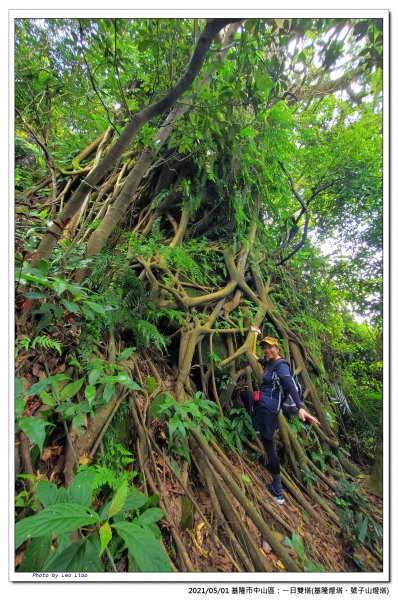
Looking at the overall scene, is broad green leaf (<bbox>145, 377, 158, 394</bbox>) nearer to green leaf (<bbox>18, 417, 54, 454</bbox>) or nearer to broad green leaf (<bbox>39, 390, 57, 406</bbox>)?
broad green leaf (<bbox>39, 390, 57, 406</bbox>)

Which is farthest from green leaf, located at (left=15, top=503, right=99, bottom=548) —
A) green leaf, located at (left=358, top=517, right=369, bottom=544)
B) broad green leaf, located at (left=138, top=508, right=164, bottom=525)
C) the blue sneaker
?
green leaf, located at (left=358, top=517, right=369, bottom=544)

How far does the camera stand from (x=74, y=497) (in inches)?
44.1

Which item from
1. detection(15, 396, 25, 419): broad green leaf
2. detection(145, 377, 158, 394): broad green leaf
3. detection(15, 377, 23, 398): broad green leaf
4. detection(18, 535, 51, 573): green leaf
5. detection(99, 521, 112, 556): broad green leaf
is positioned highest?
detection(15, 377, 23, 398): broad green leaf

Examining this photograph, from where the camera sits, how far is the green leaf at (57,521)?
93 centimetres

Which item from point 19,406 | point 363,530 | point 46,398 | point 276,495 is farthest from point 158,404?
point 363,530

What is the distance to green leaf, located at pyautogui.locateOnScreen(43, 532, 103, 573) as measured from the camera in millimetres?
1014

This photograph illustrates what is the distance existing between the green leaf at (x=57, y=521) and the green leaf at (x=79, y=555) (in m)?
0.10

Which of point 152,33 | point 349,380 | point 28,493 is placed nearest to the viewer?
point 28,493

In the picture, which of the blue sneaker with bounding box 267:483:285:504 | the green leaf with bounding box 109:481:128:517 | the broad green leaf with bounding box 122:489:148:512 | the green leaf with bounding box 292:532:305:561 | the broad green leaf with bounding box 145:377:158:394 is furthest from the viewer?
the blue sneaker with bounding box 267:483:285:504
